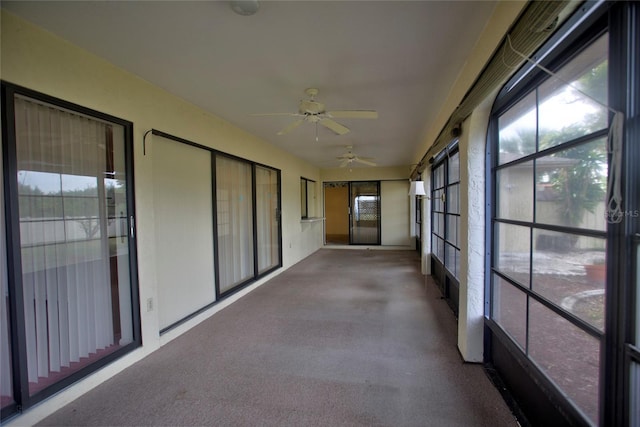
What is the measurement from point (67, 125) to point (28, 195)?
0.63 meters

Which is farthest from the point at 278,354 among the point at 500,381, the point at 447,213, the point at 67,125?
the point at 447,213

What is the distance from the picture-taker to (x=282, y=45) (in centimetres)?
216

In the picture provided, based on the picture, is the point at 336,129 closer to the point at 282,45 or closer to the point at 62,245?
the point at 282,45

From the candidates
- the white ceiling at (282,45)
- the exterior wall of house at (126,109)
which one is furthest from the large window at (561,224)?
the exterior wall of house at (126,109)

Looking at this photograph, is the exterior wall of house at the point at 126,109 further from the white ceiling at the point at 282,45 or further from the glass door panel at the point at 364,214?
the glass door panel at the point at 364,214

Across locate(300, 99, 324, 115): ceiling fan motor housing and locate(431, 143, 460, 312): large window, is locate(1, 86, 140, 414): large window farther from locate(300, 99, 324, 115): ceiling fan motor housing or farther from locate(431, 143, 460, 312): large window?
locate(431, 143, 460, 312): large window

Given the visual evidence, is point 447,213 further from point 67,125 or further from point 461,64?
point 67,125

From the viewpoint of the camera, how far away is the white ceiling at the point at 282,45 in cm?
178

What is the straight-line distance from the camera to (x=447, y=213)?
4.29 m

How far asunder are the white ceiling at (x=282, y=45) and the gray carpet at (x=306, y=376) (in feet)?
8.77

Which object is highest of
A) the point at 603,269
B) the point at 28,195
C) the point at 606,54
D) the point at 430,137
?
the point at 430,137

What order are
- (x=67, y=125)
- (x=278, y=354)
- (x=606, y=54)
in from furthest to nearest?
(x=278, y=354) → (x=67, y=125) → (x=606, y=54)

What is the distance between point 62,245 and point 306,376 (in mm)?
2185

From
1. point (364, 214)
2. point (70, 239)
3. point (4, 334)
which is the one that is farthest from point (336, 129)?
point (364, 214)
